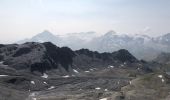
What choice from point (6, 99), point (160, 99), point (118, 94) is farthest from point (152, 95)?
point (6, 99)

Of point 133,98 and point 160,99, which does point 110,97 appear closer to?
point 133,98

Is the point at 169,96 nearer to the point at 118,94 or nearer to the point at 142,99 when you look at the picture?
the point at 142,99

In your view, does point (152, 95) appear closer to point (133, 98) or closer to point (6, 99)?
point (133, 98)

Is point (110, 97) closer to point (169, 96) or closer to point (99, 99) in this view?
point (99, 99)

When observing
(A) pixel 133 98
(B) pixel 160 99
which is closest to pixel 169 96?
(B) pixel 160 99

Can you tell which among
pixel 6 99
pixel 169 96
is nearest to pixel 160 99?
pixel 169 96
